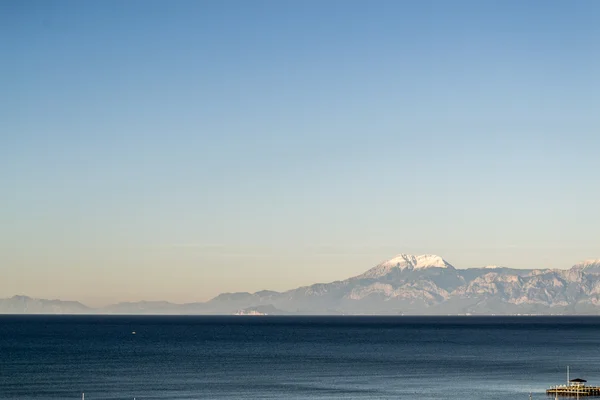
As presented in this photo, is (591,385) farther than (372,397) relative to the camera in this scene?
Yes

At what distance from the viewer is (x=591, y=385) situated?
15012 cm

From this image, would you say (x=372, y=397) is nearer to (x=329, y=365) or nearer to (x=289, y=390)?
(x=289, y=390)

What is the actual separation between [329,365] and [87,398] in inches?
2716

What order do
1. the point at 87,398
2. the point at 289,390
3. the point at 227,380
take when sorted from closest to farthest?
the point at 87,398 → the point at 289,390 → the point at 227,380

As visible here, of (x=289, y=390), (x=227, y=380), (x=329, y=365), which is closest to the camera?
(x=289, y=390)

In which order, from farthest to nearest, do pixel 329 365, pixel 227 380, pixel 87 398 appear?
pixel 329 365
pixel 227 380
pixel 87 398

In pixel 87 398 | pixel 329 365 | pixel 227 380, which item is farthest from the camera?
pixel 329 365

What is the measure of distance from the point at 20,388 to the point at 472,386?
68.0 meters

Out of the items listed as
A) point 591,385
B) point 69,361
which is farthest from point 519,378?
point 69,361

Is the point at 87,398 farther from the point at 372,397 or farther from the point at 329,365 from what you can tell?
the point at 329,365

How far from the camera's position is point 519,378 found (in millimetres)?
160750

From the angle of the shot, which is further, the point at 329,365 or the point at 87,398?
the point at 329,365

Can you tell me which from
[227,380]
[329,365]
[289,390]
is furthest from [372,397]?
[329,365]

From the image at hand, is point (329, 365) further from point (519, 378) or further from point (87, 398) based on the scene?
point (87, 398)
